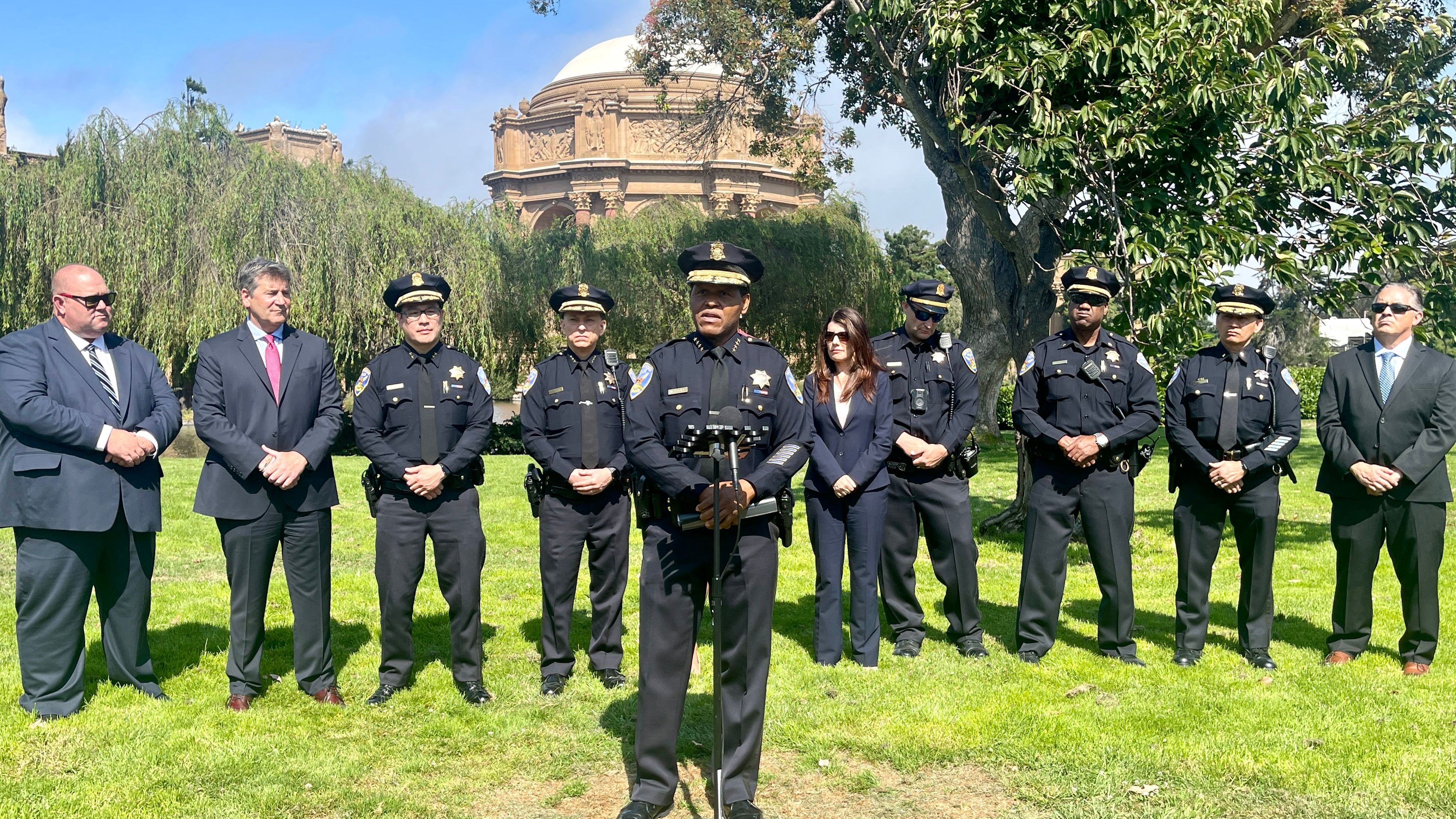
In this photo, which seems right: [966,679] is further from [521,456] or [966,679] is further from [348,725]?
[521,456]

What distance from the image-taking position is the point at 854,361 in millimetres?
6934

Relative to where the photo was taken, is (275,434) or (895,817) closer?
(895,817)

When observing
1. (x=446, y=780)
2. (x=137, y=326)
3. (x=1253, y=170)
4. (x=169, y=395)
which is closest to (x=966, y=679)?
(x=446, y=780)

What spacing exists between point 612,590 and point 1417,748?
4.18m

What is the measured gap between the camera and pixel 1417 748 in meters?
5.26

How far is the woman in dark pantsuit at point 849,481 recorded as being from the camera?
6852 millimetres

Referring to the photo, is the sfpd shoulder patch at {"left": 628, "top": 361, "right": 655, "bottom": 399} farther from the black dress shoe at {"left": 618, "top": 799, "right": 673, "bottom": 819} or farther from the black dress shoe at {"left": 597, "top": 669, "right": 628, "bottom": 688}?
the black dress shoe at {"left": 597, "top": 669, "right": 628, "bottom": 688}

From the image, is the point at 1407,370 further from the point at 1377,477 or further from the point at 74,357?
the point at 74,357

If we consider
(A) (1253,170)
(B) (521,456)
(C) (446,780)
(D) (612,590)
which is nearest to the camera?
(C) (446,780)

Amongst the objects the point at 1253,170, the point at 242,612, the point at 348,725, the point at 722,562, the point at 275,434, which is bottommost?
the point at 348,725

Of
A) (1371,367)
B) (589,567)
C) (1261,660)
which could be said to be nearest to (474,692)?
(589,567)

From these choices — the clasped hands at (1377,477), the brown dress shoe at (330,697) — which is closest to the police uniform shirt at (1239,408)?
the clasped hands at (1377,477)

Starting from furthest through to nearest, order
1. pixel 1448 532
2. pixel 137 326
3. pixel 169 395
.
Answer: pixel 137 326, pixel 1448 532, pixel 169 395

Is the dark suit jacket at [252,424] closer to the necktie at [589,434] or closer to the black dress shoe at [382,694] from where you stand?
the black dress shoe at [382,694]
